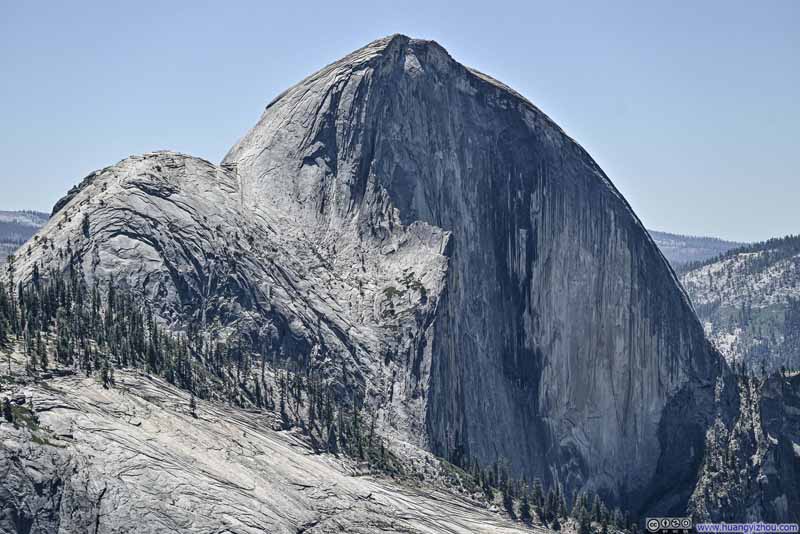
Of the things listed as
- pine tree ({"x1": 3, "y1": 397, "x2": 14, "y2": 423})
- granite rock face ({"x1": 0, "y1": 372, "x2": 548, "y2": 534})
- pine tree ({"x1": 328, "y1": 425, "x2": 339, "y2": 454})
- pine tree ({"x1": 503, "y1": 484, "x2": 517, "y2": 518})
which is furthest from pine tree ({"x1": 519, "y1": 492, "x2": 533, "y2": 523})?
pine tree ({"x1": 3, "y1": 397, "x2": 14, "y2": 423})

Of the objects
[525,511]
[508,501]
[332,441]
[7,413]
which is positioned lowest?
[525,511]

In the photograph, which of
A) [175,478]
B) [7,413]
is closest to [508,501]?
[175,478]

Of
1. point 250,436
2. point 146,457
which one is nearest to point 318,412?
point 250,436

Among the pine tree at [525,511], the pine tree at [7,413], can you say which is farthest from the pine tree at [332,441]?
the pine tree at [7,413]

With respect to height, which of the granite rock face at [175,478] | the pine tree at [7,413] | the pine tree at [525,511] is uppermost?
the pine tree at [7,413]

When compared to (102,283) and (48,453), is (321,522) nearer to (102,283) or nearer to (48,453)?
(48,453)

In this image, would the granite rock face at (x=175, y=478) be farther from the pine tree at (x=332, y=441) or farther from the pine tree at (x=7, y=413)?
the pine tree at (x=332, y=441)

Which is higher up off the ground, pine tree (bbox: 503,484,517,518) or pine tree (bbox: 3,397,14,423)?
pine tree (bbox: 3,397,14,423)

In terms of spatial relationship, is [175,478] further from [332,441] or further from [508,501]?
[508,501]

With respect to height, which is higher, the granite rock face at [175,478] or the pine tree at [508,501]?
the granite rock face at [175,478]

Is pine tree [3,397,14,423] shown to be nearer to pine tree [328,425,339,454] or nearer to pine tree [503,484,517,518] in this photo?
pine tree [328,425,339,454]

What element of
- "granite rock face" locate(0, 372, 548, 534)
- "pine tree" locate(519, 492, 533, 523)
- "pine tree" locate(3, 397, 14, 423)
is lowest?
"pine tree" locate(519, 492, 533, 523)
